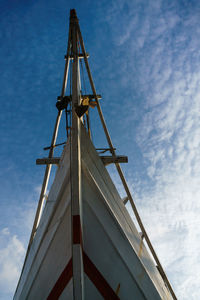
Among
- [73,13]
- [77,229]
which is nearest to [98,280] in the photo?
[77,229]

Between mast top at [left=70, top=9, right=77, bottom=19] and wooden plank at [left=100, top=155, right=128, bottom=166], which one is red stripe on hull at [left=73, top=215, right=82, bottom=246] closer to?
wooden plank at [left=100, top=155, right=128, bottom=166]

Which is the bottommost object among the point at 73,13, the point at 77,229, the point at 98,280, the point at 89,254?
the point at 98,280

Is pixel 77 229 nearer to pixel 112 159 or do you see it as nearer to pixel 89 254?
pixel 89 254

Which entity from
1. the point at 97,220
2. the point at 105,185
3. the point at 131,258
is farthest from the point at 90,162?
the point at 131,258

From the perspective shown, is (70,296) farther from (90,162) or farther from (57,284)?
(90,162)

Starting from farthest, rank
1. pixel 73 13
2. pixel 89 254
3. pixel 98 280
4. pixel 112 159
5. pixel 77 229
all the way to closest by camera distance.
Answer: pixel 112 159, pixel 73 13, pixel 89 254, pixel 98 280, pixel 77 229

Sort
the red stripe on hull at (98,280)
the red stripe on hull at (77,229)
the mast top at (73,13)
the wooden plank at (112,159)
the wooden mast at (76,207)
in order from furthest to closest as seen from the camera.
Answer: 1. the wooden plank at (112,159)
2. the mast top at (73,13)
3. the red stripe on hull at (98,280)
4. the red stripe on hull at (77,229)
5. the wooden mast at (76,207)

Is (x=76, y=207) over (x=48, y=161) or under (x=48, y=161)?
under

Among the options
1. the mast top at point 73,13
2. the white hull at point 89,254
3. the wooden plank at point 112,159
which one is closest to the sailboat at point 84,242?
the white hull at point 89,254

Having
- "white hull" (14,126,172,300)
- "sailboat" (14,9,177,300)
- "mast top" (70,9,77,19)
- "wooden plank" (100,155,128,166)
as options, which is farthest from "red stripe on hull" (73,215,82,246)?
"mast top" (70,9,77,19)

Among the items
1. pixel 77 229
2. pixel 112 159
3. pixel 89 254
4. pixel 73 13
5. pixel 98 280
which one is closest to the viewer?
pixel 77 229

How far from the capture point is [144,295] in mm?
5426

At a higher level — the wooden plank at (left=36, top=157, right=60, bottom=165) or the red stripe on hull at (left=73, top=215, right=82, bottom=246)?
the wooden plank at (left=36, top=157, right=60, bottom=165)

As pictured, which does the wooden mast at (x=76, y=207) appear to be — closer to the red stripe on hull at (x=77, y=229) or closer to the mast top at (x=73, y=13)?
the red stripe on hull at (x=77, y=229)
